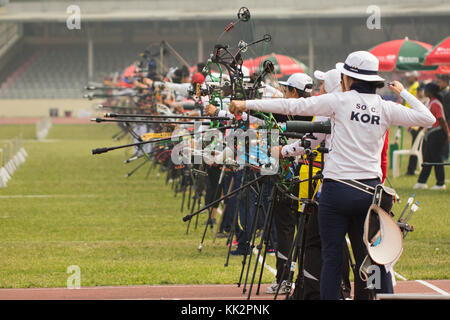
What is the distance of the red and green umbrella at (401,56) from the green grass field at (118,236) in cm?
284

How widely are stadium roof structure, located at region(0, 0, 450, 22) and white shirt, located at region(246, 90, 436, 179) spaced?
52041 mm

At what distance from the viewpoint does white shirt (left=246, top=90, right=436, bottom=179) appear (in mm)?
6422

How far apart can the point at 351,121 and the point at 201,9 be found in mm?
57476

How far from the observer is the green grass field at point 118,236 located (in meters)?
9.55

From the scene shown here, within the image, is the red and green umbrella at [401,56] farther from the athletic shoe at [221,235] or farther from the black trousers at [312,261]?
the black trousers at [312,261]

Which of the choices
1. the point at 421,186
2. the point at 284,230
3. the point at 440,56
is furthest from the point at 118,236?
the point at 440,56

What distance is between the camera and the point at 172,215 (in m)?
14.8

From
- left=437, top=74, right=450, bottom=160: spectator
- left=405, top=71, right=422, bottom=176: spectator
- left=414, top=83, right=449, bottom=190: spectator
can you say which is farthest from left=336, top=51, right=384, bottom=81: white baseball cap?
left=405, top=71, right=422, bottom=176: spectator

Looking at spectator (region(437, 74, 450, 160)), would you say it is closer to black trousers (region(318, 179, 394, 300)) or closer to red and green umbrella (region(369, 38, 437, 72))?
red and green umbrella (region(369, 38, 437, 72))

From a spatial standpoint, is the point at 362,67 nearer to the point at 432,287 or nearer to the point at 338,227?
the point at 338,227
